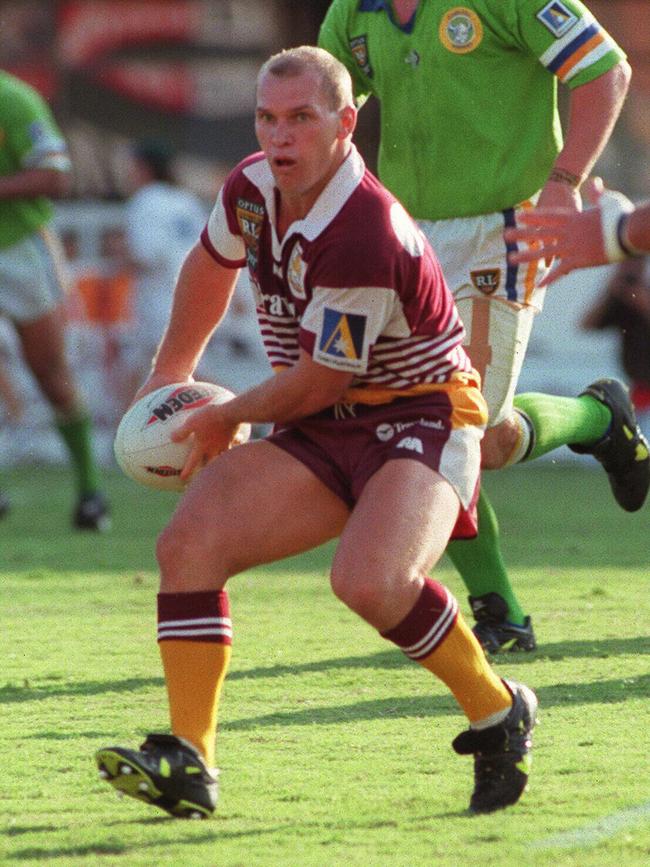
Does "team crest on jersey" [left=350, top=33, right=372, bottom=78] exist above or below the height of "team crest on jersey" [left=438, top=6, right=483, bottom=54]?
below

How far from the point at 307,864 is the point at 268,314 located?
1454 millimetres

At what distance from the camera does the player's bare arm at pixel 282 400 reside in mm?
4445

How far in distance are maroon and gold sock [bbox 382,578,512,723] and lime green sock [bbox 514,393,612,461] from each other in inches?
85.3

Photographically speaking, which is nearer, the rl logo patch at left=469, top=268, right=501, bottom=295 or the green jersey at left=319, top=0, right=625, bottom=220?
the green jersey at left=319, top=0, right=625, bottom=220

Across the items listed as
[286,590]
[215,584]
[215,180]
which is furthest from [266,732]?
[215,180]

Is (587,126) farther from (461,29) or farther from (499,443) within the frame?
(499,443)

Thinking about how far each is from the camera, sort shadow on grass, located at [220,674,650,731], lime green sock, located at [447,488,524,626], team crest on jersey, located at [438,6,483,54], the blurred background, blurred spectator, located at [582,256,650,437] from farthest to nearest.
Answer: the blurred background → blurred spectator, located at [582,256,650,437] → lime green sock, located at [447,488,524,626] → team crest on jersey, located at [438,6,483,54] → shadow on grass, located at [220,674,650,731]

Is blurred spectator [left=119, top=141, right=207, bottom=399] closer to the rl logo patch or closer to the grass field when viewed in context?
the grass field

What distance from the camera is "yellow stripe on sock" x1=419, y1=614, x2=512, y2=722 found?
4332 mm

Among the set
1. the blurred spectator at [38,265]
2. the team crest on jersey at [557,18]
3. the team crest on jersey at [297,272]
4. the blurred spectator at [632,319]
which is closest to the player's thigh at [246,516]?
the team crest on jersey at [297,272]

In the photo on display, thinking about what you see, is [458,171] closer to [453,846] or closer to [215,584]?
[215,584]

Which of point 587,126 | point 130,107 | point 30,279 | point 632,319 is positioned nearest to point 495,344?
point 587,126

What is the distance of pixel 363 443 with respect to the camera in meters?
4.58

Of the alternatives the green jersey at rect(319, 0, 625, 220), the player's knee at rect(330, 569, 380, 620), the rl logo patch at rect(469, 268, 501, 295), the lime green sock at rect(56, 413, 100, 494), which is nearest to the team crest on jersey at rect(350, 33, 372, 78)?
the green jersey at rect(319, 0, 625, 220)
